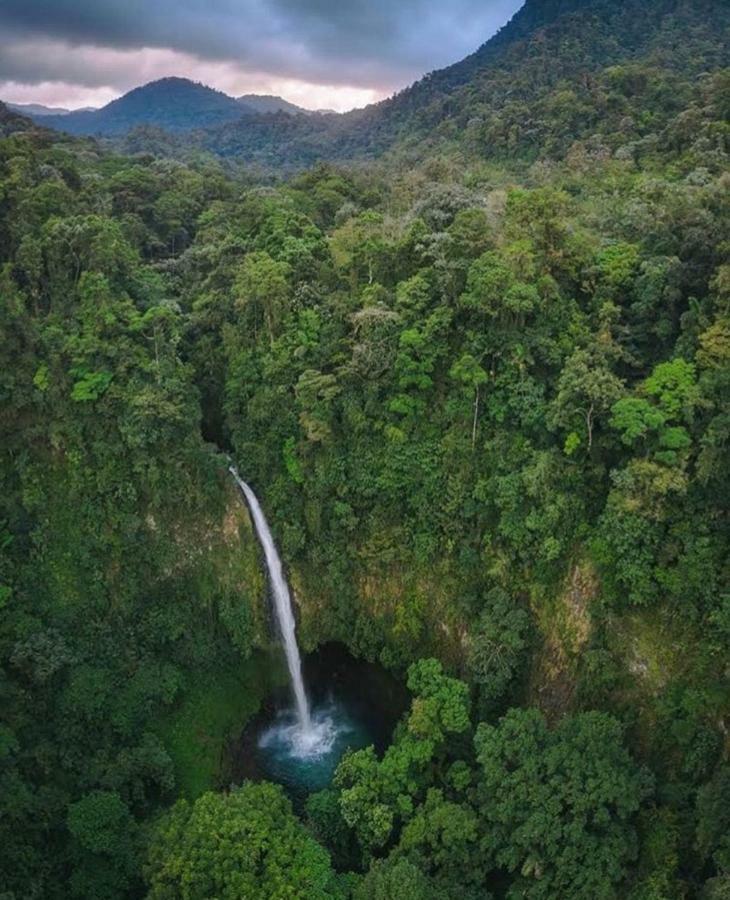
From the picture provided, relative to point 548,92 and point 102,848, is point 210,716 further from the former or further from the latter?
point 548,92

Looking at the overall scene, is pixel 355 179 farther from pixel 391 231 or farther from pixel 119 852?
pixel 119 852

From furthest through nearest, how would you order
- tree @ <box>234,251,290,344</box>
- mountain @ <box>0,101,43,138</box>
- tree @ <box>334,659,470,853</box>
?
mountain @ <box>0,101,43,138</box>, tree @ <box>234,251,290,344</box>, tree @ <box>334,659,470,853</box>

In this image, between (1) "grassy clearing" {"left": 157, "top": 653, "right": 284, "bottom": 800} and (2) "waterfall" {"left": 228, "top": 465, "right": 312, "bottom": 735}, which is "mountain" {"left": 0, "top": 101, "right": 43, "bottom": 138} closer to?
(2) "waterfall" {"left": 228, "top": 465, "right": 312, "bottom": 735}

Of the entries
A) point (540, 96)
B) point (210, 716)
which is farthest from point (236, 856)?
point (540, 96)

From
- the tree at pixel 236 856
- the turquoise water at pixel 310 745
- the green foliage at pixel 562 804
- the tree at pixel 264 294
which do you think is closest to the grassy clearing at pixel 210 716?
the turquoise water at pixel 310 745

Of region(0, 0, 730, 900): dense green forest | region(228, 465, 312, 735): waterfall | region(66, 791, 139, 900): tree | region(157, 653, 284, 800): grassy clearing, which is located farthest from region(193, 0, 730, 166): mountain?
region(66, 791, 139, 900): tree
